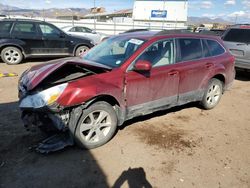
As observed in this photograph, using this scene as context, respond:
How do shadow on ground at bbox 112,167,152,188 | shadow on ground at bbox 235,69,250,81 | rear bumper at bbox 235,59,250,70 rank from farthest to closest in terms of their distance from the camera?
shadow on ground at bbox 235,69,250,81 < rear bumper at bbox 235,59,250,70 < shadow on ground at bbox 112,167,152,188

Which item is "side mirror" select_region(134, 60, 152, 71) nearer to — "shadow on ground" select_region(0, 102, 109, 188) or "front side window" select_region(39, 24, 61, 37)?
"shadow on ground" select_region(0, 102, 109, 188)

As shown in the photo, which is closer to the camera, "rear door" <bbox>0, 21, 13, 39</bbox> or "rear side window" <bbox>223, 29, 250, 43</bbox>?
"rear side window" <bbox>223, 29, 250, 43</bbox>

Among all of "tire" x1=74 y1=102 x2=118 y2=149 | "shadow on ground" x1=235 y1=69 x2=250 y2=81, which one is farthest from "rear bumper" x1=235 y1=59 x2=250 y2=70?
"tire" x1=74 y1=102 x2=118 y2=149

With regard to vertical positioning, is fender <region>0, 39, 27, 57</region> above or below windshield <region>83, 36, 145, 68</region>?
below

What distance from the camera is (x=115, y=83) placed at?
386 cm

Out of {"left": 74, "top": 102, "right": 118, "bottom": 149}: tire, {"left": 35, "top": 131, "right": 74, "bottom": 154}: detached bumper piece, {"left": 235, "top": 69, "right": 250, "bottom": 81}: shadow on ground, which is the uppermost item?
{"left": 74, "top": 102, "right": 118, "bottom": 149}: tire

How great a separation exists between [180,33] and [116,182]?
3.11 m

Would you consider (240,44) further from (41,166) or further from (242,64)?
(41,166)

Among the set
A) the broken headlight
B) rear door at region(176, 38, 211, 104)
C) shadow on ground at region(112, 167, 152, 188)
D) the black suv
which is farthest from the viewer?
the black suv

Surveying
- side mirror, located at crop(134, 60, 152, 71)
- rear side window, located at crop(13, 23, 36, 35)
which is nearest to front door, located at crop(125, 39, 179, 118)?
side mirror, located at crop(134, 60, 152, 71)

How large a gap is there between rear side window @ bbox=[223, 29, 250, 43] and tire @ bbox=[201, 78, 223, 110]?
12.8 feet

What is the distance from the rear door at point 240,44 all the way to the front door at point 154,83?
16.2 feet

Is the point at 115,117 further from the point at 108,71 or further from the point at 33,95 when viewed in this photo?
the point at 33,95

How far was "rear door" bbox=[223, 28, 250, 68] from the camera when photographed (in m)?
8.52
